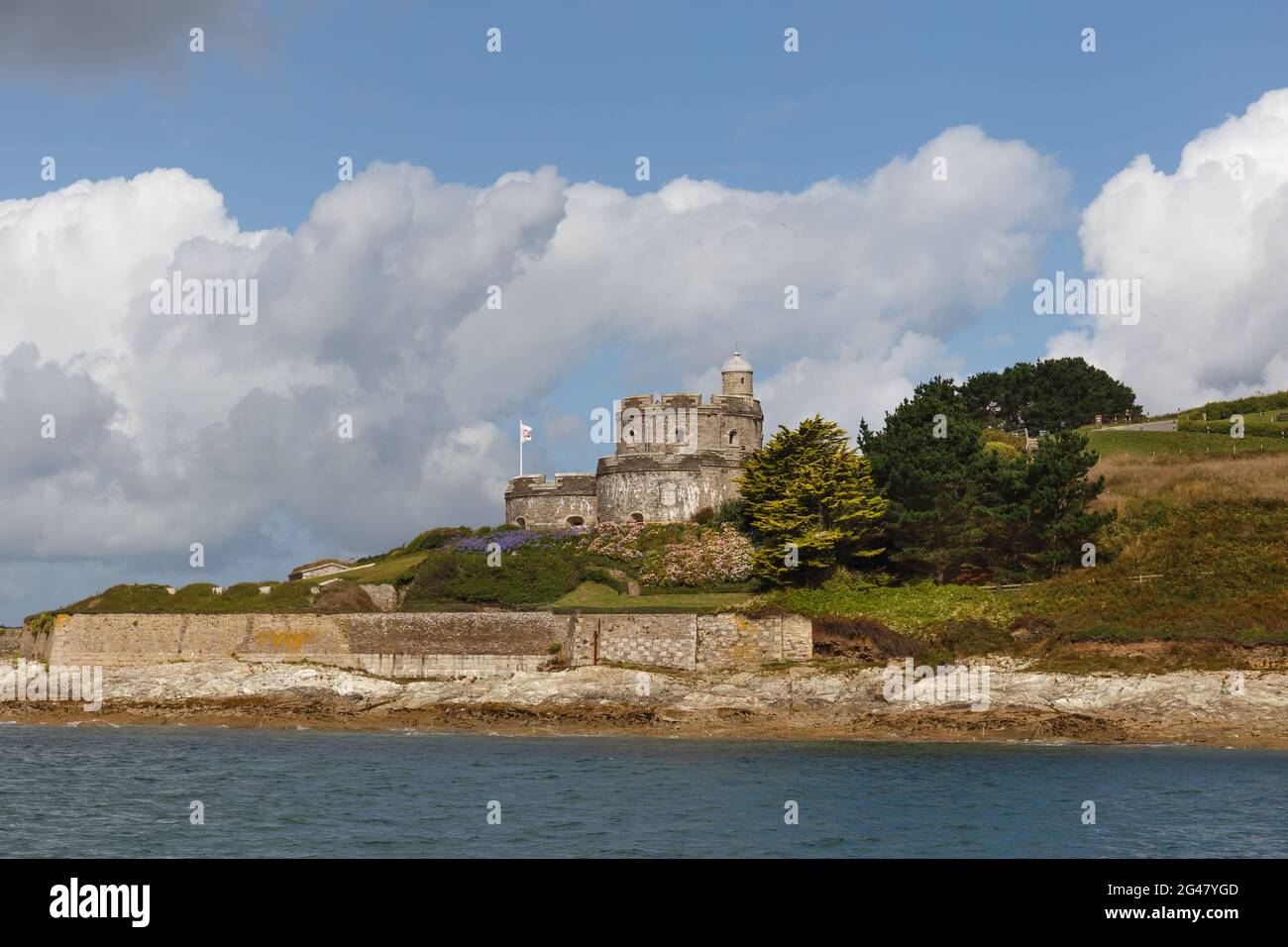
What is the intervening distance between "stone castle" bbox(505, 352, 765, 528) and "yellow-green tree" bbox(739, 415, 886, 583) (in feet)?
31.6

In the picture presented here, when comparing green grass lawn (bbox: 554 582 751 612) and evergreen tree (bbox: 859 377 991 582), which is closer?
green grass lawn (bbox: 554 582 751 612)

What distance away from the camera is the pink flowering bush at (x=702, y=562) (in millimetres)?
55750

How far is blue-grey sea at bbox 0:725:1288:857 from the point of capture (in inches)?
963

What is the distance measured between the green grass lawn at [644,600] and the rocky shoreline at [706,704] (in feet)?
10.1

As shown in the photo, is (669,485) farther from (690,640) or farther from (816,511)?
(690,640)

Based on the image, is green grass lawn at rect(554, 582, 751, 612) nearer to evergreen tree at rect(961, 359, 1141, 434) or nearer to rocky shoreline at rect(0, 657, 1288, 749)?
rocky shoreline at rect(0, 657, 1288, 749)

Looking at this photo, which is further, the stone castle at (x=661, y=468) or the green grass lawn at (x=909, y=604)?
the stone castle at (x=661, y=468)

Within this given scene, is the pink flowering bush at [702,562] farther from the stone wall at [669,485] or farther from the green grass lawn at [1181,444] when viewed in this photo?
the green grass lawn at [1181,444]
